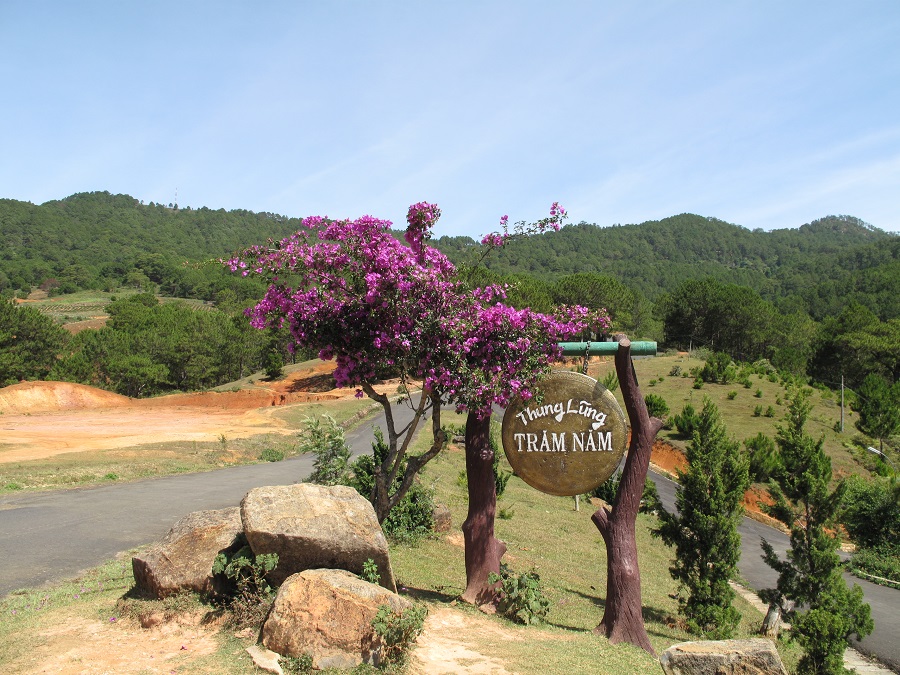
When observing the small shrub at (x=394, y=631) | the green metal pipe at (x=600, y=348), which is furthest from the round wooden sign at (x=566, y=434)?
the small shrub at (x=394, y=631)

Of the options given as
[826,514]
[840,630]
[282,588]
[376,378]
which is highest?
[376,378]

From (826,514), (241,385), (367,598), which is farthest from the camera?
(241,385)

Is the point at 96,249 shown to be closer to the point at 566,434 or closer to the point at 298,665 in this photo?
the point at 566,434

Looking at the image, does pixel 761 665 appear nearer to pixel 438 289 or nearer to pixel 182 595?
pixel 438 289

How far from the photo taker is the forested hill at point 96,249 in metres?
132

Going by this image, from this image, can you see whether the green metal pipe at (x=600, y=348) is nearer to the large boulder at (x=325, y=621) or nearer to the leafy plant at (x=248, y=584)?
the large boulder at (x=325, y=621)

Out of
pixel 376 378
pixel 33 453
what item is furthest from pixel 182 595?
pixel 33 453

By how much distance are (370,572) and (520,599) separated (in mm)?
2277

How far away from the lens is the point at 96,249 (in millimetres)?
159375

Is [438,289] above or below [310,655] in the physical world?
above

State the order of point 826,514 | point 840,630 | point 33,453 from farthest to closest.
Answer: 1. point 33,453
2. point 826,514
3. point 840,630

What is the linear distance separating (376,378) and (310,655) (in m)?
3.13

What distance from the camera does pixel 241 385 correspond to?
61.0m

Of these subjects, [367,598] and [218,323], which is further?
[218,323]
